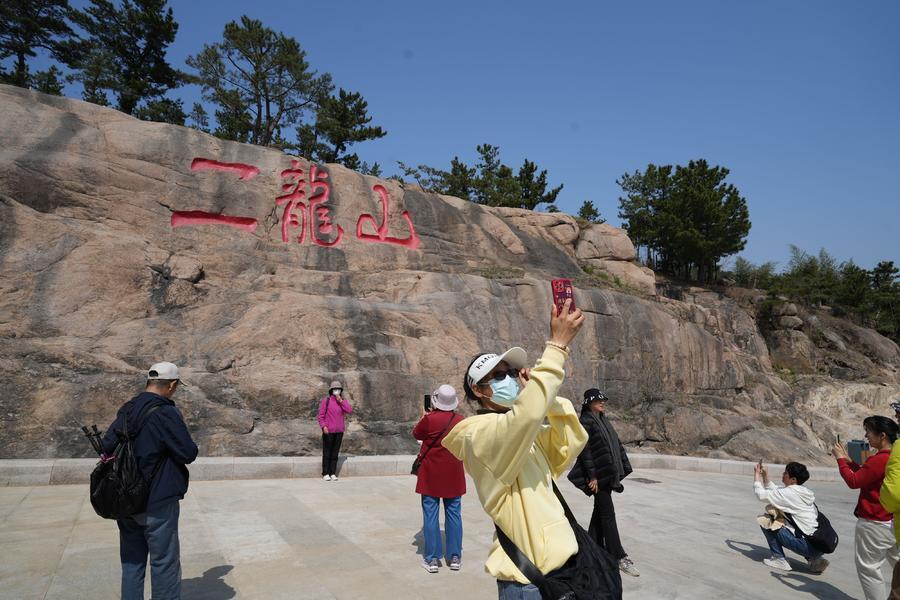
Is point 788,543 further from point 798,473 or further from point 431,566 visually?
point 431,566

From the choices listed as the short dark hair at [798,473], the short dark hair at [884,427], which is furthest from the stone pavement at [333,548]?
the short dark hair at [884,427]

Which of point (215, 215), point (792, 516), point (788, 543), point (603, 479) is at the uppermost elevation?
point (215, 215)

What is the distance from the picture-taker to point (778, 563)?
5.05 metres

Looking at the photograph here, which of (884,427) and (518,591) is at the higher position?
(884,427)

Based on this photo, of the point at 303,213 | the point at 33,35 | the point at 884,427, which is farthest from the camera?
the point at 33,35

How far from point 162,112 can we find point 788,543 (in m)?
24.1

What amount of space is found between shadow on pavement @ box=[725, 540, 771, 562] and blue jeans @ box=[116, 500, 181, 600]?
493 cm

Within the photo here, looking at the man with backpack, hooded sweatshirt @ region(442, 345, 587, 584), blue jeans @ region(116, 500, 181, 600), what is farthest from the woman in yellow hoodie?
blue jeans @ region(116, 500, 181, 600)

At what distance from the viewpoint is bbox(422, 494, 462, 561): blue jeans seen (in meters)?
4.43

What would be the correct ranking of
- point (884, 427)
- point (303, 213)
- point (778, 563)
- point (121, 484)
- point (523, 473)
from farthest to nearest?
point (303, 213)
point (778, 563)
point (884, 427)
point (121, 484)
point (523, 473)

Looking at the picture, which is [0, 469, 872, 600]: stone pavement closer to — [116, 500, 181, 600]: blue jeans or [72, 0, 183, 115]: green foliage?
[116, 500, 181, 600]: blue jeans

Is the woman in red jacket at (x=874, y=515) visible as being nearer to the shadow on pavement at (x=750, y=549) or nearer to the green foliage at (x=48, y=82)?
the shadow on pavement at (x=750, y=549)

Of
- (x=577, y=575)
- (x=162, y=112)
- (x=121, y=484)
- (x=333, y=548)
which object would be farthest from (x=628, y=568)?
(x=162, y=112)

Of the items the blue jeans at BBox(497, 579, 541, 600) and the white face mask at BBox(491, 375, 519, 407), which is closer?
the blue jeans at BBox(497, 579, 541, 600)
